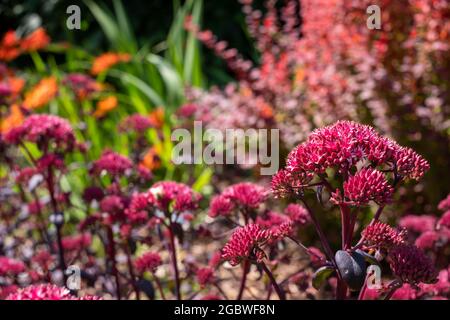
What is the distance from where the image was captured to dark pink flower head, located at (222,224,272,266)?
160 cm

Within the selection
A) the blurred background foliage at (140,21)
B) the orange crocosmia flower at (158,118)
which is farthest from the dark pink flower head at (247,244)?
the blurred background foliage at (140,21)

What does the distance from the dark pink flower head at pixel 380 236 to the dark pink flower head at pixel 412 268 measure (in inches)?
1.7

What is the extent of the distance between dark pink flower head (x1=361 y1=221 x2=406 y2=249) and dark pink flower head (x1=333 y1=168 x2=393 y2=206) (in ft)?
0.31

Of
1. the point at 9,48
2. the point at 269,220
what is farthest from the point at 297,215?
the point at 9,48

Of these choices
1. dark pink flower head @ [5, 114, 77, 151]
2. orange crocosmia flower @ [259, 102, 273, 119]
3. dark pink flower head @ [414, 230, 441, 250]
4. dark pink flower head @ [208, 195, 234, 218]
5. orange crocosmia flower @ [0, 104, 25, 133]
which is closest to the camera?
dark pink flower head @ [208, 195, 234, 218]

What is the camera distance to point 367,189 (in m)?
1.49

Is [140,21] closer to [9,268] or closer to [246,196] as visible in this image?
[9,268]

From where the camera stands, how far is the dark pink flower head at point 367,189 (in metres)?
1.49

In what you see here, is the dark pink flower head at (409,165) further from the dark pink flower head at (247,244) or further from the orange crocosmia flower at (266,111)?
the orange crocosmia flower at (266,111)

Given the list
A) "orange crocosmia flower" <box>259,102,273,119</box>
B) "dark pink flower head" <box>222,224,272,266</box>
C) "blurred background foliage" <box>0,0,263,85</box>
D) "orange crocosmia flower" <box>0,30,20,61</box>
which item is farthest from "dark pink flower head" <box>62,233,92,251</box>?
"blurred background foliage" <box>0,0,263,85</box>

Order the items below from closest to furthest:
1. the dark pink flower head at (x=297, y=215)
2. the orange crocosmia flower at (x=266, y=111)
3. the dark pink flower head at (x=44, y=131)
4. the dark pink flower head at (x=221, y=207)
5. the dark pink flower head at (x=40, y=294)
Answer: the dark pink flower head at (x=40, y=294)
the dark pink flower head at (x=221, y=207)
the dark pink flower head at (x=297, y=215)
the dark pink flower head at (x=44, y=131)
the orange crocosmia flower at (x=266, y=111)

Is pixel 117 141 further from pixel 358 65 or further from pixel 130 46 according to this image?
pixel 358 65

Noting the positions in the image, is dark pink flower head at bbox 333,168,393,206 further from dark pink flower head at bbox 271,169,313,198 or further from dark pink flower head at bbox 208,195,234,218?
dark pink flower head at bbox 208,195,234,218

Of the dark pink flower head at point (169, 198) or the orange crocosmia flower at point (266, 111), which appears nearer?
the dark pink flower head at point (169, 198)
